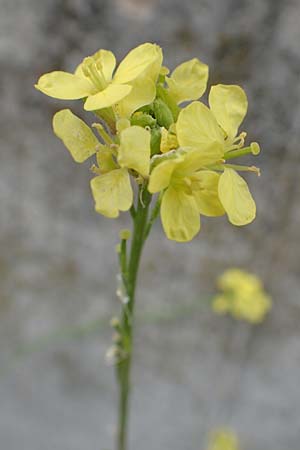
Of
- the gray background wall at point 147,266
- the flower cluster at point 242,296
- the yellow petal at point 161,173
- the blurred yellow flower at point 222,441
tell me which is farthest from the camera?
the blurred yellow flower at point 222,441

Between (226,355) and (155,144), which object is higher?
(155,144)

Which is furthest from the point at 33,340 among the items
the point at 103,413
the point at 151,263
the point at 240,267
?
the point at 240,267

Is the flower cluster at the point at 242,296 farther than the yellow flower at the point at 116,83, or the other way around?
the flower cluster at the point at 242,296

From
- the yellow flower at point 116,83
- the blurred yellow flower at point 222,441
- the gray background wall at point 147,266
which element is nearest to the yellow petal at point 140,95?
the yellow flower at point 116,83

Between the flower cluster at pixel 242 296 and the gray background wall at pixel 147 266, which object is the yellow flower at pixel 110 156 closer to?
the gray background wall at pixel 147 266

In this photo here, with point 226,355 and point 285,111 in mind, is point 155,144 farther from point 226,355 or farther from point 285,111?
point 226,355

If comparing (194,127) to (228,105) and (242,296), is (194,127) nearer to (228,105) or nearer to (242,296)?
(228,105)

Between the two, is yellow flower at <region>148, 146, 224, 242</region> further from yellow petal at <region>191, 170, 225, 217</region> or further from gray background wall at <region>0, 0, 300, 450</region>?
gray background wall at <region>0, 0, 300, 450</region>

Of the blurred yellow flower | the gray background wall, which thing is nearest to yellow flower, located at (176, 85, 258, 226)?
the gray background wall
